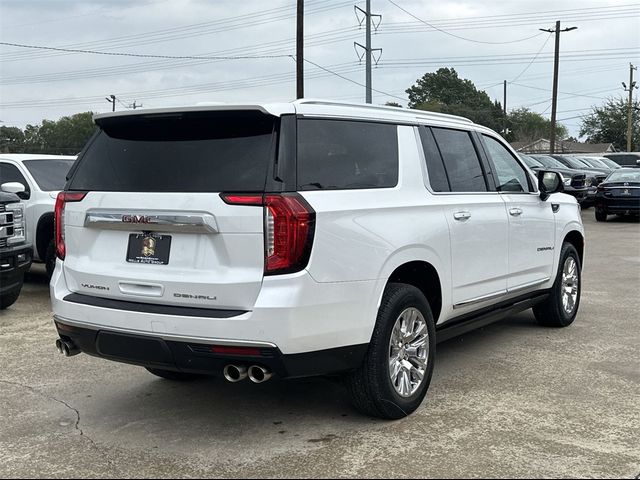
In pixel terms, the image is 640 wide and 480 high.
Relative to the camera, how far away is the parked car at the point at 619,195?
1872 centimetres

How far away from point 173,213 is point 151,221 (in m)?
0.16

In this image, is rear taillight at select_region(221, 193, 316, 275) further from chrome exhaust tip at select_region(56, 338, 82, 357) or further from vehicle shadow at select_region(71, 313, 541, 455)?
chrome exhaust tip at select_region(56, 338, 82, 357)

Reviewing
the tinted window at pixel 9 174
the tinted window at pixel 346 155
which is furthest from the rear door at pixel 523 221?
the tinted window at pixel 9 174

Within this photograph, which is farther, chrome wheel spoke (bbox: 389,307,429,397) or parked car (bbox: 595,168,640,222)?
parked car (bbox: 595,168,640,222)

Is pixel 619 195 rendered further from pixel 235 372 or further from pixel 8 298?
pixel 235 372

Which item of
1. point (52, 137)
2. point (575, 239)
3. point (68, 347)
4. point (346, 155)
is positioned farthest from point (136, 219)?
point (52, 137)

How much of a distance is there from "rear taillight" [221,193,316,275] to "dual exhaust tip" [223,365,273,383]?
0.51m

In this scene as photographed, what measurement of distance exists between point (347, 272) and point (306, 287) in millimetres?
300

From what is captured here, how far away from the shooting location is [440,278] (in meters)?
4.71

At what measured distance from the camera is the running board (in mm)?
5029

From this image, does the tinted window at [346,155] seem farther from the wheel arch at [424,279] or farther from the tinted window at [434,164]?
the wheel arch at [424,279]

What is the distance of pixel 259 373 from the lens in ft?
12.2

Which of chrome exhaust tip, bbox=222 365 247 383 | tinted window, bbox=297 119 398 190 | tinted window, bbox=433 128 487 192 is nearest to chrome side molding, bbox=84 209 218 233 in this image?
tinted window, bbox=297 119 398 190

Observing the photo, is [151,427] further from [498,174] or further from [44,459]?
[498,174]
